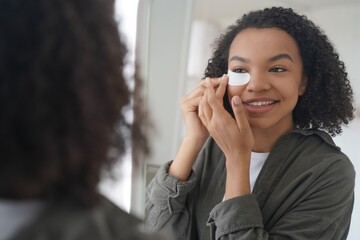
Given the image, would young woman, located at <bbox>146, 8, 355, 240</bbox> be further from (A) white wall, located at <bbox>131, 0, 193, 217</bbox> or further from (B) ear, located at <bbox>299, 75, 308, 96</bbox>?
(A) white wall, located at <bbox>131, 0, 193, 217</bbox>

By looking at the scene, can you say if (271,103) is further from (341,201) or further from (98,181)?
(98,181)

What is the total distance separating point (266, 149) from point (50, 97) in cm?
66

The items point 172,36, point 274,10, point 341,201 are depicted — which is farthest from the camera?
point 172,36

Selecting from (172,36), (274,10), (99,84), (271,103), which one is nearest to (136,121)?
(99,84)

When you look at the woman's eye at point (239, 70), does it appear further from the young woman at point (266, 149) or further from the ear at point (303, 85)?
the ear at point (303, 85)

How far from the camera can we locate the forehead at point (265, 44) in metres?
0.85

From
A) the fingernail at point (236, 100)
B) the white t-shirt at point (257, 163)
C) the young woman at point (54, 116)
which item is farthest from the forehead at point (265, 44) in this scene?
the young woman at point (54, 116)

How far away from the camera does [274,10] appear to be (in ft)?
3.02

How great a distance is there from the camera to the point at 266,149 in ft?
2.91

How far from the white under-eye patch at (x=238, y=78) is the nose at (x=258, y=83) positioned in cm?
2

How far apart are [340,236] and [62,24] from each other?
682 millimetres

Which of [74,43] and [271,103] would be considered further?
[271,103]

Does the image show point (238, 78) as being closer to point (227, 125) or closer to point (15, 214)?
point (227, 125)

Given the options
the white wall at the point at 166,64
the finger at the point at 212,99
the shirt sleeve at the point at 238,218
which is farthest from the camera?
the white wall at the point at 166,64
